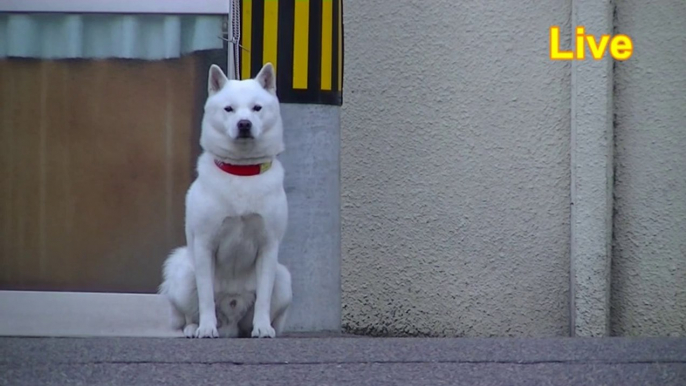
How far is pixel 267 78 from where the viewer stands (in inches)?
243

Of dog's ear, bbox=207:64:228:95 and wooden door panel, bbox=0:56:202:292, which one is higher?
dog's ear, bbox=207:64:228:95

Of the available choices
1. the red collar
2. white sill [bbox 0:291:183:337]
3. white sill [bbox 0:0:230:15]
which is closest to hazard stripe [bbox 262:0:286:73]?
white sill [bbox 0:0:230:15]

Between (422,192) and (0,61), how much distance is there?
7.85 feet

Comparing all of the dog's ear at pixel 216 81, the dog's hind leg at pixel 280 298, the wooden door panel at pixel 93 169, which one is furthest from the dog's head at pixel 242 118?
the wooden door panel at pixel 93 169

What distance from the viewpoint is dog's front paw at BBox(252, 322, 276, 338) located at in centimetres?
591

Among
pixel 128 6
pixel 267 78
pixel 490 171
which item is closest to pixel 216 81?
pixel 267 78

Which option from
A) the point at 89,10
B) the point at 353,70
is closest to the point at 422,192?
the point at 353,70

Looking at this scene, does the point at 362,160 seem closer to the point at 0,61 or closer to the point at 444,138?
the point at 444,138

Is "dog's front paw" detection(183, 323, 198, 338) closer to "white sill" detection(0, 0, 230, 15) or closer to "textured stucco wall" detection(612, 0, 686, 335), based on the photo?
"white sill" detection(0, 0, 230, 15)

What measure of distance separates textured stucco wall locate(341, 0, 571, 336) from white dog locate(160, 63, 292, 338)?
0.76 m

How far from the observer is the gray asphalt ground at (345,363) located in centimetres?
418

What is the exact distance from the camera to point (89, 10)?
6.91 meters

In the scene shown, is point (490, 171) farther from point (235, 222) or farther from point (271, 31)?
point (235, 222)

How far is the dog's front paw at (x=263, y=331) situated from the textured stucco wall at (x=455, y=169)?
963 millimetres
